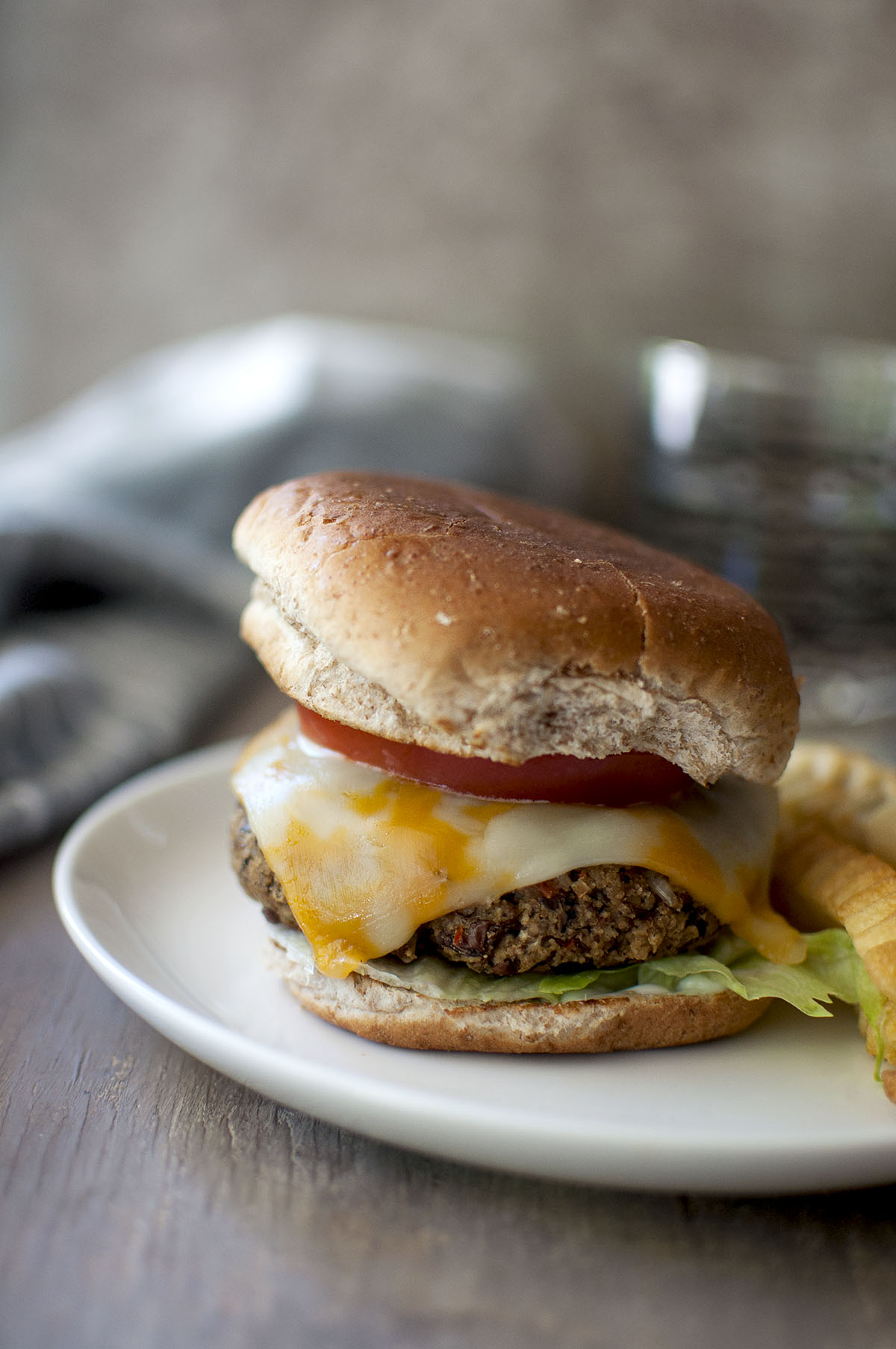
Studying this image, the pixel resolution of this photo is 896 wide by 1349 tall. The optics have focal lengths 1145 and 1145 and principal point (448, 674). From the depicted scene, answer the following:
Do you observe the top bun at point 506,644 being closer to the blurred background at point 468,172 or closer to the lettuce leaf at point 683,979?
the lettuce leaf at point 683,979

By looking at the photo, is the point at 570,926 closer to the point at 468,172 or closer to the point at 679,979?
the point at 679,979

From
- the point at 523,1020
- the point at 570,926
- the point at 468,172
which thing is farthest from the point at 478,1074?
the point at 468,172

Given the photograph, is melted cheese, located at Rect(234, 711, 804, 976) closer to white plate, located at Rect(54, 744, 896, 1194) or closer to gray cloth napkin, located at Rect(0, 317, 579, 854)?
white plate, located at Rect(54, 744, 896, 1194)

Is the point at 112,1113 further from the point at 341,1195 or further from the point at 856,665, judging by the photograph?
the point at 856,665

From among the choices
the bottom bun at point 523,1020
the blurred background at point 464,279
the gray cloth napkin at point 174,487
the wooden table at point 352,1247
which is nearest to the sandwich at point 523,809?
the bottom bun at point 523,1020

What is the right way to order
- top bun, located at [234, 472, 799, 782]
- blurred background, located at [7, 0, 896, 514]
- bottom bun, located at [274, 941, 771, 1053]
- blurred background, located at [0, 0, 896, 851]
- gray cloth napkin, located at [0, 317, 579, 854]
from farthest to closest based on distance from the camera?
1. blurred background, located at [7, 0, 896, 514]
2. blurred background, located at [0, 0, 896, 851]
3. gray cloth napkin, located at [0, 317, 579, 854]
4. bottom bun, located at [274, 941, 771, 1053]
5. top bun, located at [234, 472, 799, 782]

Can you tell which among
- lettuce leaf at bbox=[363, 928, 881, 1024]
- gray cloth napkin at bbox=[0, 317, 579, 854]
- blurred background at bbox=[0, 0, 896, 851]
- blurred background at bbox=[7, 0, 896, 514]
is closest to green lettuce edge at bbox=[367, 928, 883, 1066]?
lettuce leaf at bbox=[363, 928, 881, 1024]
